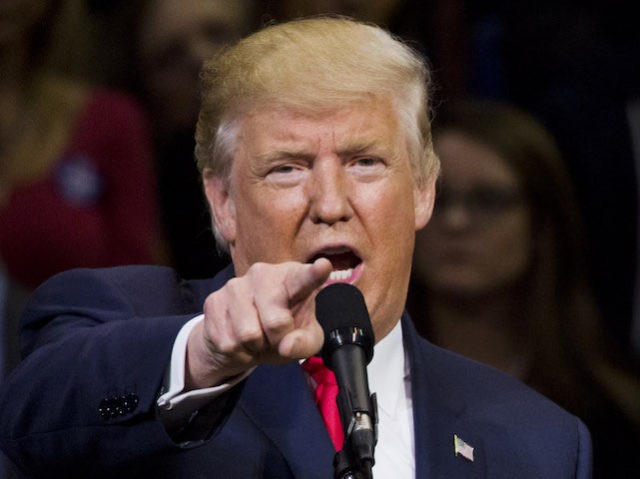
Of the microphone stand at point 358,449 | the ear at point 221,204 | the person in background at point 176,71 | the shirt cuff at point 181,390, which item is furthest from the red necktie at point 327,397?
the person in background at point 176,71

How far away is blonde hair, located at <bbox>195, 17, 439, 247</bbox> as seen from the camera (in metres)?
2.05

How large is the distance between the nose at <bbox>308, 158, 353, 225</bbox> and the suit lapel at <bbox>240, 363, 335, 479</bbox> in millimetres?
231

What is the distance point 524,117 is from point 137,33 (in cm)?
93

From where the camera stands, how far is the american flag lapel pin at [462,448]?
2.07 m

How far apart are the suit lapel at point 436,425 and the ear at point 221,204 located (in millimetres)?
336

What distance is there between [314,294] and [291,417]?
11.2 inches

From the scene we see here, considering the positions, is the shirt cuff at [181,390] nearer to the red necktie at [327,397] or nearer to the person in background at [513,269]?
the red necktie at [327,397]

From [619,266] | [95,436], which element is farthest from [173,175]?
[95,436]

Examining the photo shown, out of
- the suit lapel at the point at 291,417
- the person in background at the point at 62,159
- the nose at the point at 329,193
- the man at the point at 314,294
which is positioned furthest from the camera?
the person in background at the point at 62,159

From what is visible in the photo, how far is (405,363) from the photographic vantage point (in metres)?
2.22

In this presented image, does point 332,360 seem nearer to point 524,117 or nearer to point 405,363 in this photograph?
point 405,363

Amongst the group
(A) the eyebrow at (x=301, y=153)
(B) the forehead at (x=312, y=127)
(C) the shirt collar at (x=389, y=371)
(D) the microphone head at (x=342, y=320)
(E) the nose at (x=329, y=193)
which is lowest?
(C) the shirt collar at (x=389, y=371)

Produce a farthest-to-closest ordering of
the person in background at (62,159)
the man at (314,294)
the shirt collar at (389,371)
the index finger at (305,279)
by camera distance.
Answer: the person in background at (62,159) < the shirt collar at (389,371) < the man at (314,294) < the index finger at (305,279)

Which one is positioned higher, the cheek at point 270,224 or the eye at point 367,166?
the eye at point 367,166
